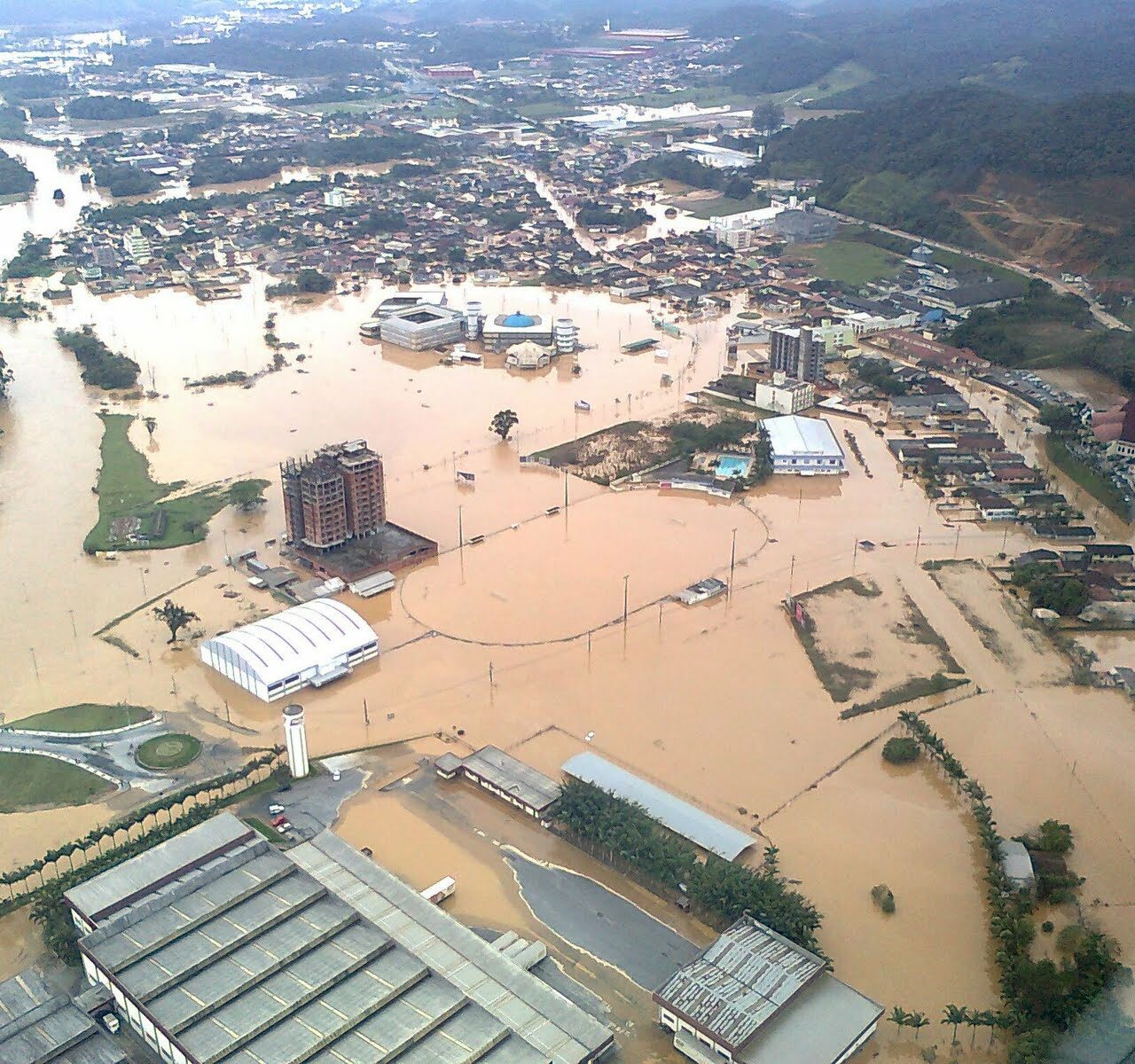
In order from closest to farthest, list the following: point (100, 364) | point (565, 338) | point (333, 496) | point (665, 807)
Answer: point (665, 807) < point (333, 496) < point (100, 364) < point (565, 338)

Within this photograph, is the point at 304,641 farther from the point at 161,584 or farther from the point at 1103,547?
the point at 1103,547

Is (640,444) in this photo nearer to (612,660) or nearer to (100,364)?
(612,660)

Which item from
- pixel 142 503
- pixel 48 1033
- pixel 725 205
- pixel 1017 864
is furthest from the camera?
pixel 725 205

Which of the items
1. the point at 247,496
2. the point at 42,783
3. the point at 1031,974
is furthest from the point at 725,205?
the point at 1031,974

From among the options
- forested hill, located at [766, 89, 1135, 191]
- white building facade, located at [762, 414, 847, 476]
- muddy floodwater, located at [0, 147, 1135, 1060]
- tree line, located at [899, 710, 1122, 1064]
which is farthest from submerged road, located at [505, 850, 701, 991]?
forested hill, located at [766, 89, 1135, 191]

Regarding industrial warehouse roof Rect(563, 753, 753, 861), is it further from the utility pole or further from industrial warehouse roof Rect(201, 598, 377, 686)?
the utility pole

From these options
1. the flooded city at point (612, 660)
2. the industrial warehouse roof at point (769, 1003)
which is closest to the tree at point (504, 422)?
the flooded city at point (612, 660)

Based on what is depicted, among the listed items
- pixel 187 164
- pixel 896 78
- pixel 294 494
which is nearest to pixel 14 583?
pixel 294 494
